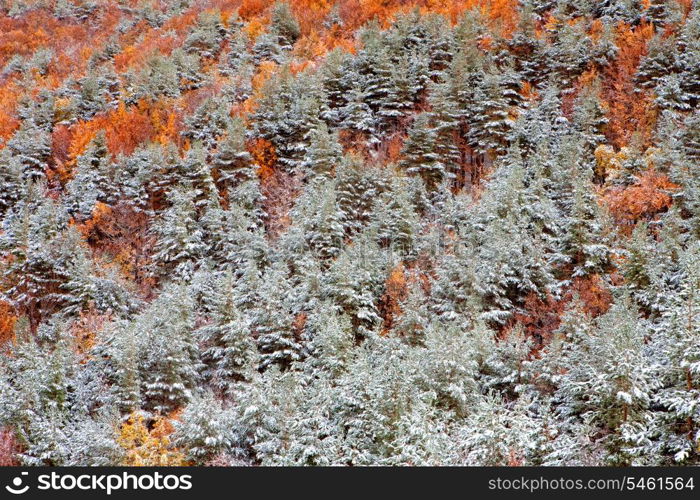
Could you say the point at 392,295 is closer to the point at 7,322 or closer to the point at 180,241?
the point at 180,241

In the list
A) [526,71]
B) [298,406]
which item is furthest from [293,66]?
[298,406]

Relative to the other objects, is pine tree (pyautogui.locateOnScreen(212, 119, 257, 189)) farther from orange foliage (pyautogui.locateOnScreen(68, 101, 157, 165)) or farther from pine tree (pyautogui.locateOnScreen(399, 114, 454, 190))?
pine tree (pyautogui.locateOnScreen(399, 114, 454, 190))

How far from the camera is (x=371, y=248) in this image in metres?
31.7

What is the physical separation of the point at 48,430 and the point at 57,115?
4330cm

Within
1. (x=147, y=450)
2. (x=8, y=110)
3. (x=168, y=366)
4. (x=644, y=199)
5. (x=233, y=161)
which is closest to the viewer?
(x=147, y=450)

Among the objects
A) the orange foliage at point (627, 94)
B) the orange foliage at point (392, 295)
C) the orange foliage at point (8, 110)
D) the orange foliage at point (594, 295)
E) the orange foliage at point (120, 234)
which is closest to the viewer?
the orange foliage at point (594, 295)

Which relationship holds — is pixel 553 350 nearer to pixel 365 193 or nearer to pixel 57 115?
pixel 365 193

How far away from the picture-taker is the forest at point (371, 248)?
18344 mm

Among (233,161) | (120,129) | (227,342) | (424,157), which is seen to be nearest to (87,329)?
(227,342)

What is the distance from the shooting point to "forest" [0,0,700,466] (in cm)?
1834

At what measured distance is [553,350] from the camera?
20.2m

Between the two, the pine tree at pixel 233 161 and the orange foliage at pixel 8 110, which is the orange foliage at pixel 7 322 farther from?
the orange foliage at pixel 8 110

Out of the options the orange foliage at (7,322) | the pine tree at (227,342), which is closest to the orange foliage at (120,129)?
the orange foliage at (7,322)

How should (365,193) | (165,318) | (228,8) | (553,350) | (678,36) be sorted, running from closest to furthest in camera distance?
(553,350) → (165,318) → (365,193) → (678,36) → (228,8)
